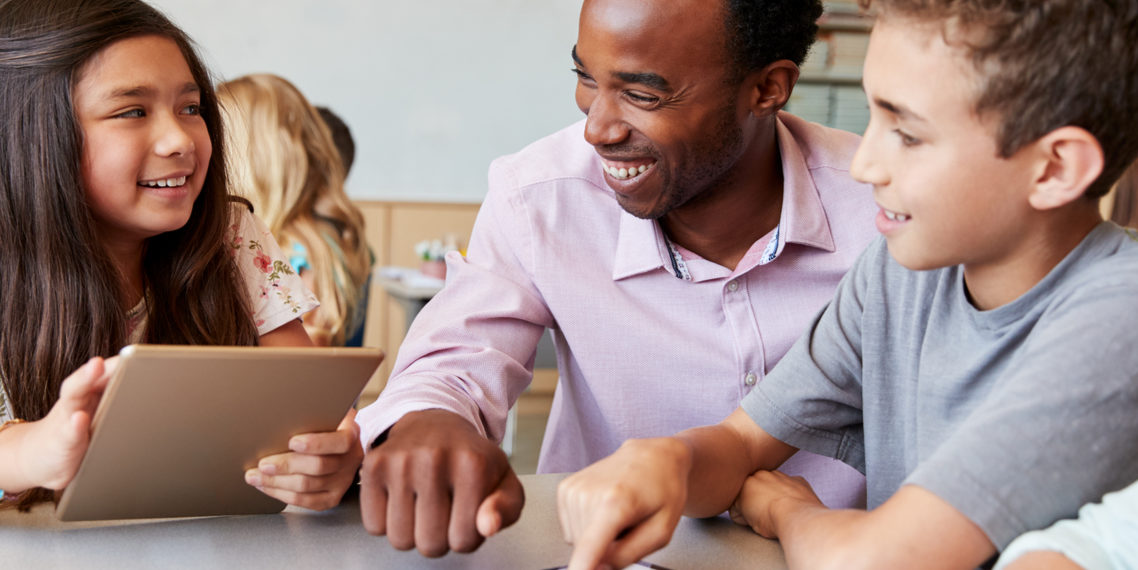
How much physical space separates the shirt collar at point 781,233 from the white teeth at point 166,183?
1.83ft

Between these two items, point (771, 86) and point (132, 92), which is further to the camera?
point (771, 86)

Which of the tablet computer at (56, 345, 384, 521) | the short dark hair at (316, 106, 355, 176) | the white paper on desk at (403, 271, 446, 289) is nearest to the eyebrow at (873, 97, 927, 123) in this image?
the tablet computer at (56, 345, 384, 521)

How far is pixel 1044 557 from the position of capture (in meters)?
0.71

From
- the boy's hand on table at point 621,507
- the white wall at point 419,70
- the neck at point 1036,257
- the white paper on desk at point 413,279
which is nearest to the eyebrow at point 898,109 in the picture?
the neck at point 1036,257

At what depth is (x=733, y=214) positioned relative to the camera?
143 cm

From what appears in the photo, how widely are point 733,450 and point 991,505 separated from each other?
346 mm

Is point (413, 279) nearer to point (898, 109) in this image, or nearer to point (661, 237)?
point (661, 237)

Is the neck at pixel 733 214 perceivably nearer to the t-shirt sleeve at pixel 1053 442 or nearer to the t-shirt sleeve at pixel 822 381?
the t-shirt sleeve at pixel 822 381

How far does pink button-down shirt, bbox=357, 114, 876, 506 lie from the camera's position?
1380 mm

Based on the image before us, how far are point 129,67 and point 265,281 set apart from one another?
0.35 metres

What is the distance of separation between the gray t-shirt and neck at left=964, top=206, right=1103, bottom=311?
0.02 m

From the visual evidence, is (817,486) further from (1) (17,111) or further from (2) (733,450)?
(1) (17,111)

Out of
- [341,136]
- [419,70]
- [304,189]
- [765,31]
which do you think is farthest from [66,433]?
[419,70]

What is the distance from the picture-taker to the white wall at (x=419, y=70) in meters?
5.18
